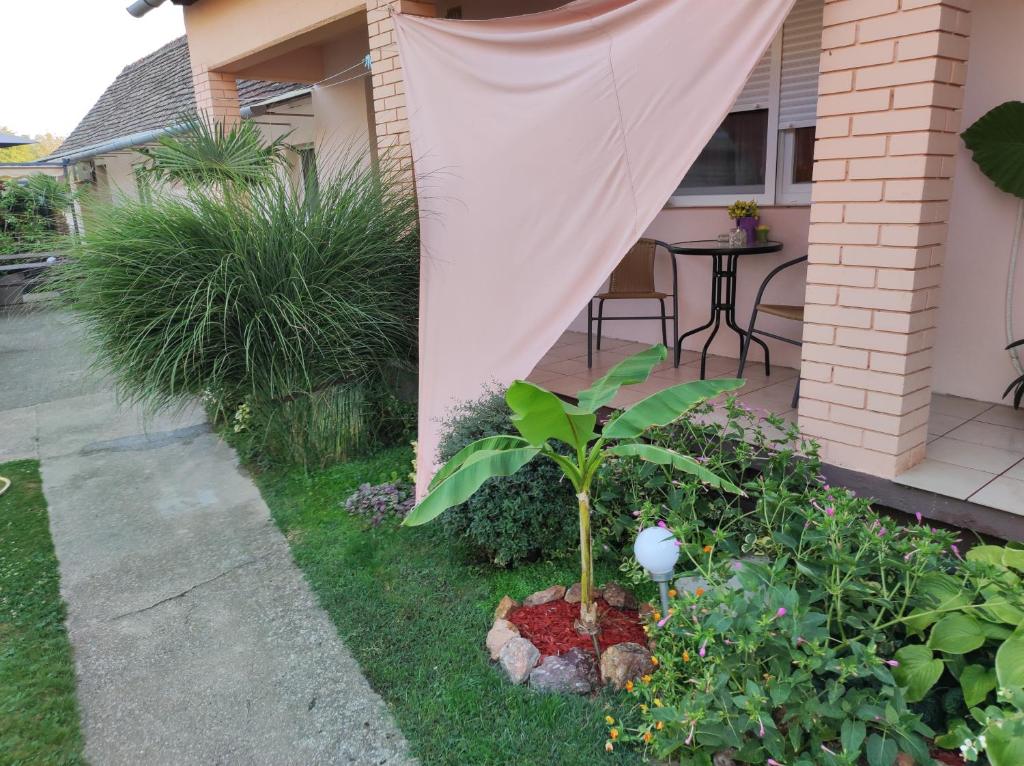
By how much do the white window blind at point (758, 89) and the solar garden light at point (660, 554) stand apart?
418cm

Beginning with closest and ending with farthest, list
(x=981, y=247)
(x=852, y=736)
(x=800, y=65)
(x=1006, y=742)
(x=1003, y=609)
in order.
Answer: (x=1006, y=742)
(x=852, y=736)
(x=1003, y=609)
(x=981, y=247)
(x=800, y=65)

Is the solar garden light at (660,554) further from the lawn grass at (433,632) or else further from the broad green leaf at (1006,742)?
the broad green leaf at (1006,742)

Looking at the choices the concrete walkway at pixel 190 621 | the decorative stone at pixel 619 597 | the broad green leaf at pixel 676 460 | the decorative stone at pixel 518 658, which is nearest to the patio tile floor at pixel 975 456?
the broad green leaf at pixel 676 460

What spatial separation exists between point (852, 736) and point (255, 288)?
4.04 meters

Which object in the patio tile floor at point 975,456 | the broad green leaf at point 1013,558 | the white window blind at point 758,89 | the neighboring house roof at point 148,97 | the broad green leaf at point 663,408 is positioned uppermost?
the neighboring house roof at point 148,97

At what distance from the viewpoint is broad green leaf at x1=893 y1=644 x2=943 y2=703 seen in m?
2.16

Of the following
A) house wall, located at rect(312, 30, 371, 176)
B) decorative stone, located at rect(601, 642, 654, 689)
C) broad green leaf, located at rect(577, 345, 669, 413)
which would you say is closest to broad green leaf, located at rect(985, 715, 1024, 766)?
decorative stone, located at rect(601, 642, 654, 689)

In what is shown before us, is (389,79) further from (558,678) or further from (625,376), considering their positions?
(558,678)

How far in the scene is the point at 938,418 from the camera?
13.2ft

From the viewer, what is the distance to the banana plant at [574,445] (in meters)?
2.56

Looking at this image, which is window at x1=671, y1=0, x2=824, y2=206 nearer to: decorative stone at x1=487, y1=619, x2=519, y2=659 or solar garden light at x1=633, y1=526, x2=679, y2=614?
solar garden light at x1=633, y1=526, x2=679, y2=614

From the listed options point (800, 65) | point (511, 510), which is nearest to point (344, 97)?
point (800, 65)

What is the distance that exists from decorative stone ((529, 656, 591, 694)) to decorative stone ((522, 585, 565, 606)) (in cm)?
43

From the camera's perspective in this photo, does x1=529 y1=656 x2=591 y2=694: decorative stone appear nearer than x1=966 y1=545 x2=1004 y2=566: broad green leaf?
No
